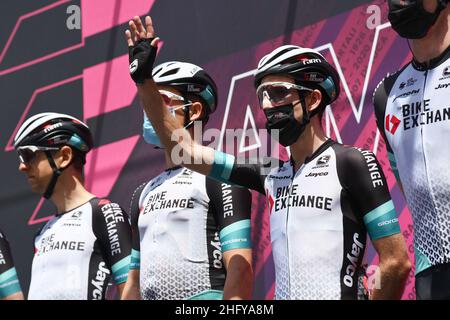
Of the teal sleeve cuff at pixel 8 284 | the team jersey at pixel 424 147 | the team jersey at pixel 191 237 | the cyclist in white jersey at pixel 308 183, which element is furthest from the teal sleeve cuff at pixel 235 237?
the teal sleeve cuff at pixel 8 284

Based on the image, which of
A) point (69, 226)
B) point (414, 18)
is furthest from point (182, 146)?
point (69, 226)

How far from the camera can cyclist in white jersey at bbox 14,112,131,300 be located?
6.09 metres

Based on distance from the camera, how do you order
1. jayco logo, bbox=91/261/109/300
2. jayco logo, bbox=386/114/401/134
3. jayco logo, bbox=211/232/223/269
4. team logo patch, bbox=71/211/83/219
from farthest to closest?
team logo patch, bbox=71/211/83/219
jayco logo, bbox=91/261/109/300
jayco logo, bbox=211/232/223/269
jayco logo, bbox=386/114/401/134

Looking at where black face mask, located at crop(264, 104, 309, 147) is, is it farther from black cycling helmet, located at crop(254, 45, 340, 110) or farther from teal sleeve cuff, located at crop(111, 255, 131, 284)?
teal sleeve cuff, located at crop(111, 255, 131, 284)

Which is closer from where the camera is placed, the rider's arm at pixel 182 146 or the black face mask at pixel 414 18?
the black face mask at pixel 414 18

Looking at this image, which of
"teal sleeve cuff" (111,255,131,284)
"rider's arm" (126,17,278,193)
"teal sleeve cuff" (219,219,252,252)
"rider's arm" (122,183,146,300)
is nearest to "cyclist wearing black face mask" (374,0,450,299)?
"rider's arm" (126,17,278,193)

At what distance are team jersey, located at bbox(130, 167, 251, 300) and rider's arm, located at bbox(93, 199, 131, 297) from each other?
450 mm

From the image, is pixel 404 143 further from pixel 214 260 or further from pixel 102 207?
pixel 102 207

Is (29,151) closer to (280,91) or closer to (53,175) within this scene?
(53,175)

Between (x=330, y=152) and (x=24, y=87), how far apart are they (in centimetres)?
525

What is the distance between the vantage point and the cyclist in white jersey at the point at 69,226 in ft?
20.0

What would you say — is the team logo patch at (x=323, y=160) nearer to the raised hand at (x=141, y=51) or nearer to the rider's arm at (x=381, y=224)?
the rider's arm at (x=381, y=224)

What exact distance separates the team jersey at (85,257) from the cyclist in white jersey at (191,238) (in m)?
0.35
